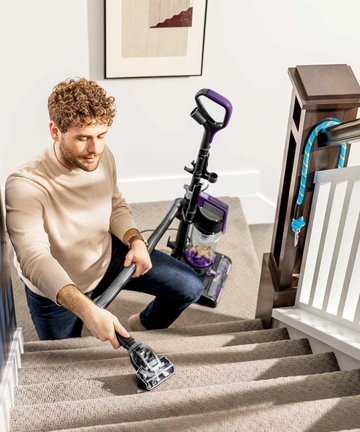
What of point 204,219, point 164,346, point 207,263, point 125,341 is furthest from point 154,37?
point 125,341

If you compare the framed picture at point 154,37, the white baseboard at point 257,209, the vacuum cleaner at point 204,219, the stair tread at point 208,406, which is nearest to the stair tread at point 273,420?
the stair tread at point 208,406

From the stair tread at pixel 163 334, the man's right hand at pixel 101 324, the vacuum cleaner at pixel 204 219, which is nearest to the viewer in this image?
the man's right hand at pixel 101 324

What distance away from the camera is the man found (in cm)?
192

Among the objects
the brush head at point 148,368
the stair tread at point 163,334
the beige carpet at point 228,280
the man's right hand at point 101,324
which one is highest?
the man's right hand at point 101,324

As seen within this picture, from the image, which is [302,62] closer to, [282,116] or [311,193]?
[282,116]

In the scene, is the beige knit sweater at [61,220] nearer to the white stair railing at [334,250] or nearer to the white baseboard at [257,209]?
the white stair railing at [334,250]

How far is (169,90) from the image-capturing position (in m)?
3.29

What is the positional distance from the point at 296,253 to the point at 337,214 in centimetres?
28

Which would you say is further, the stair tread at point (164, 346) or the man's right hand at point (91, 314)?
the stair tread at point (164, 346)

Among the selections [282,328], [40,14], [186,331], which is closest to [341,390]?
[282,328]

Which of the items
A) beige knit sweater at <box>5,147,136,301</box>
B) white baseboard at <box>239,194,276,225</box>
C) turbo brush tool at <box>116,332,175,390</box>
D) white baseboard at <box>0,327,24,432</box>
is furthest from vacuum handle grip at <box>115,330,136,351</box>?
white baseboard at <box>239,194,276,225</box>

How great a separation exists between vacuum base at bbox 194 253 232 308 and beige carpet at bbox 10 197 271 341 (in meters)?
0.05

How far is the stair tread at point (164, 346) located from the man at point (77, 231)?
15cm

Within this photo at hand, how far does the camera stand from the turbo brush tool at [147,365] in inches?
73.4
